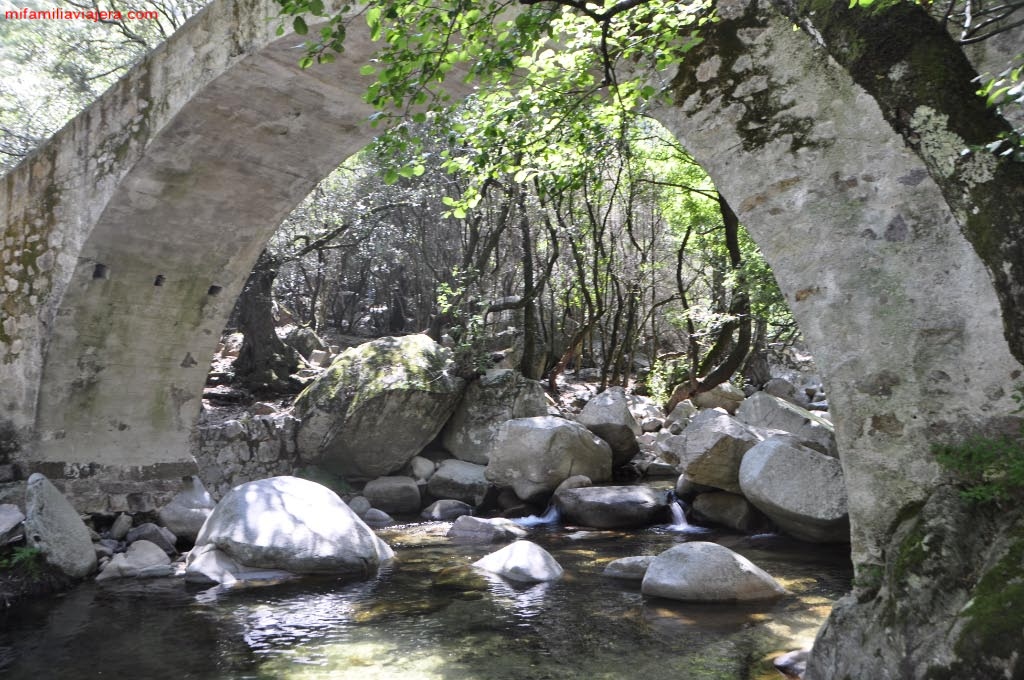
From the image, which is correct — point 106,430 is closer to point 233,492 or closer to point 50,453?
point 50,453

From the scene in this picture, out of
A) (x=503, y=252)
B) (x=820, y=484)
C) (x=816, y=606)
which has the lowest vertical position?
(x=816, y=606)

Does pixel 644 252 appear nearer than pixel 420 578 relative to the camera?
No

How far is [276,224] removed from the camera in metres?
7.30

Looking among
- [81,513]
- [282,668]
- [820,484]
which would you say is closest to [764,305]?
[820,484]

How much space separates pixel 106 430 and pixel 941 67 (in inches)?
294

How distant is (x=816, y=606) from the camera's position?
4.94 meters

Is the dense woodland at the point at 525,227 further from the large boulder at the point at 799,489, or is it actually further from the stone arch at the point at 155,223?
the large boulder at the point at 799,489

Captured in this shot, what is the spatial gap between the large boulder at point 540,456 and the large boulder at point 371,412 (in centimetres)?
138

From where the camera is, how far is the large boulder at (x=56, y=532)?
5906 mm

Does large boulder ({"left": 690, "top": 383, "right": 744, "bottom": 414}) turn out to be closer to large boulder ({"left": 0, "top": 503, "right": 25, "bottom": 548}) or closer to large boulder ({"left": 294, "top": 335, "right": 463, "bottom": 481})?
large boulder ({"left": 294, "top": 335, "right": 463, "bottom": 481})

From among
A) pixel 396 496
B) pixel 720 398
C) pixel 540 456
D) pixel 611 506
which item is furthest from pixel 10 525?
pixel 720 398

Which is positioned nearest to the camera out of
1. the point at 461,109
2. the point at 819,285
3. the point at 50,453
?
the point at 819,285

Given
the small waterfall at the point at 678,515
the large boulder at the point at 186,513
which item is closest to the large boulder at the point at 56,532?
the large boulder at the point at 186,513

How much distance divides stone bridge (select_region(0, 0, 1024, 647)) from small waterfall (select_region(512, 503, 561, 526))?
11.7 ft
